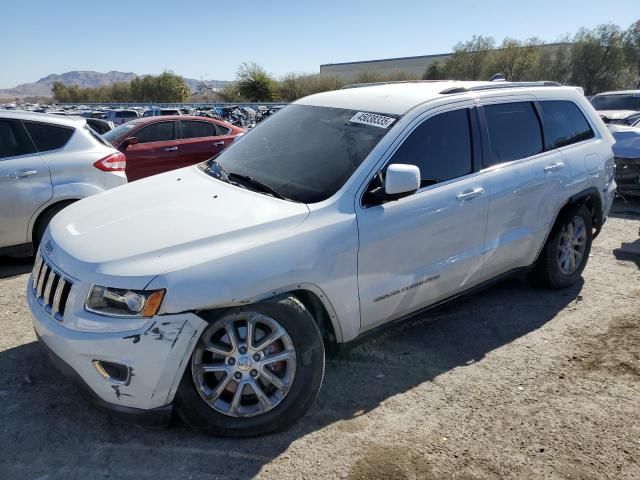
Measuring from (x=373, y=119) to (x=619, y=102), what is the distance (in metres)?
12.3

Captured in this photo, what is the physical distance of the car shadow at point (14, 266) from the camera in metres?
5.32

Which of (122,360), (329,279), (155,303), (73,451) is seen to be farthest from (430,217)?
(73,451)

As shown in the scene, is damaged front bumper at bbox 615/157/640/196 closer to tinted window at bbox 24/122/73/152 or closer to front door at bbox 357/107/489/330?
front door at bbox 357/107/489/330

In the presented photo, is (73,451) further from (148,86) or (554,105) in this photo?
(148,86)

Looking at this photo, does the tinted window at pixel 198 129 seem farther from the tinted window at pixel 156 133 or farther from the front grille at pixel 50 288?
the front grille at pixel 50 288

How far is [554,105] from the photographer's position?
4.51 meters

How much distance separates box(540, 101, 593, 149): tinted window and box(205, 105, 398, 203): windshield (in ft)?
5.94

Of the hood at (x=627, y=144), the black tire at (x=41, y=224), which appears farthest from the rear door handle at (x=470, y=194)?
the hood at (x=627, y=144)

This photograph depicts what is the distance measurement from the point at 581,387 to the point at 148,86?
94991 millimetres

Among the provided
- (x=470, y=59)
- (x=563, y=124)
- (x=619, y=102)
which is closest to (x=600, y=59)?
(x=470, y=59)

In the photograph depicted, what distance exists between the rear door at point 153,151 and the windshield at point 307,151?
5.75 meters

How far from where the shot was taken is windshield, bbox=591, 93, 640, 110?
12703 mm

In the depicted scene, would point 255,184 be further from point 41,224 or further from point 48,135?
point 48,135

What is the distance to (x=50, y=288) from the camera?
9.00 ft
